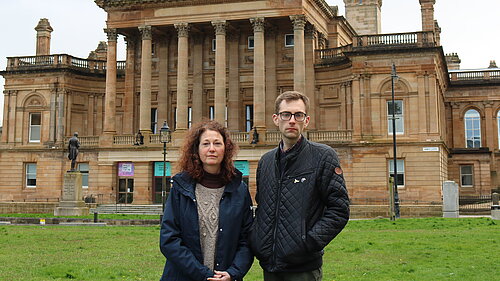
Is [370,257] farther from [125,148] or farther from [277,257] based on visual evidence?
[125,148]

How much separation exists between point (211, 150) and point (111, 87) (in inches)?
1673

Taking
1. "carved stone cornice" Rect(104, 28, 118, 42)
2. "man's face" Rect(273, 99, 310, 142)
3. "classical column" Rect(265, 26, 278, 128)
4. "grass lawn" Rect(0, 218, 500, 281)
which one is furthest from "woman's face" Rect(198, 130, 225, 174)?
"carved stone cornice" Rect(104, 28, 118, 42)

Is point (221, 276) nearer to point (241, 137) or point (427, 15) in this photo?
point (241, 137)

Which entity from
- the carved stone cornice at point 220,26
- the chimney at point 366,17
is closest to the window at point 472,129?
the chimney at point 366,17

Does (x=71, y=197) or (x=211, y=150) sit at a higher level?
(x=211, y=150)

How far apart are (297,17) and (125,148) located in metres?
17.1

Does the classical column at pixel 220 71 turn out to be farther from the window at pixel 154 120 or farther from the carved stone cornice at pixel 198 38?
the window at pixel 154 120

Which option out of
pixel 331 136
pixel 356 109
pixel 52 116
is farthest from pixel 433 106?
pixel 52 116

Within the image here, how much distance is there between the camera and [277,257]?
528cm

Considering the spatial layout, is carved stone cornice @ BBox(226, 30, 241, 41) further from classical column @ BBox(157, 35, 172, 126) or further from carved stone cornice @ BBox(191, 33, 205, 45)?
classical column @ BBox(157, 35, 172, 126)

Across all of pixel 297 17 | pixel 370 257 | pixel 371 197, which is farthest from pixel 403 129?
pixel 370 257

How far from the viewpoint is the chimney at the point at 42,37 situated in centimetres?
5438

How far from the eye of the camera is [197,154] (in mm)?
5598

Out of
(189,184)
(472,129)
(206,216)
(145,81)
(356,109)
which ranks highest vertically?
(145,81)
